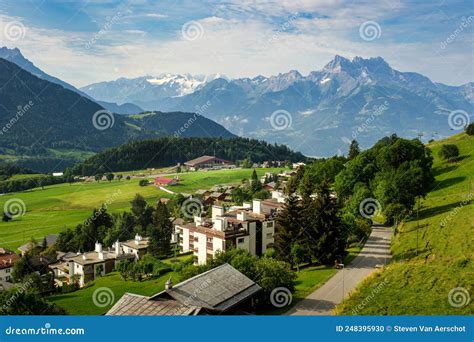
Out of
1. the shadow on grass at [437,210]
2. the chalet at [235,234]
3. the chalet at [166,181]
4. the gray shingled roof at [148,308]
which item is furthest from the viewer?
the chalet at [166,181]

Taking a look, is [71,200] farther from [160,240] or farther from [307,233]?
[307,233]

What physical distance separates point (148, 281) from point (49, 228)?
35193mm

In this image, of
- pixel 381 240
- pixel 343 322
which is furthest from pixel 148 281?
pixel 343 322

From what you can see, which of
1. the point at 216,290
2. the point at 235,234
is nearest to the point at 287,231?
the point at 235,234

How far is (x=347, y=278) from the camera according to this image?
2806cm

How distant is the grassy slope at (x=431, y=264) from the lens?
1549cm

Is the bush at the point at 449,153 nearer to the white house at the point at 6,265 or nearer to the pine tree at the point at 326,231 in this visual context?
the pine tree at the point at 326,231

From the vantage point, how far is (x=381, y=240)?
37562 mm

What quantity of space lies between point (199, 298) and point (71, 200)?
74.6m

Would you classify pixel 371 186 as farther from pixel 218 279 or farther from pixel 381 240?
pixel 218 279

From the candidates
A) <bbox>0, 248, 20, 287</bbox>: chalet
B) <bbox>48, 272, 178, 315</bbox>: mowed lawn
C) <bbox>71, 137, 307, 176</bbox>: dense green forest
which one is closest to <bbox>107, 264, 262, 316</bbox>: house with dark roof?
<bbox>48, 272, 178, 315</bbox>: mowed lawn

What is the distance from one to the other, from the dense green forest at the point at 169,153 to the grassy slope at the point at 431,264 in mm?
100527

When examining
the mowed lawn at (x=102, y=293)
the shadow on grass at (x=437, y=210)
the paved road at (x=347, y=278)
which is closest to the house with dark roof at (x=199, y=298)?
the paved road at (x=347, y=278)

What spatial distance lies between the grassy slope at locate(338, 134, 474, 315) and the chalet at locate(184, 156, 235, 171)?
97082 mm
